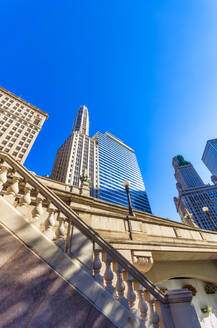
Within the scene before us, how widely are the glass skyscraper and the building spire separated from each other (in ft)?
44.2

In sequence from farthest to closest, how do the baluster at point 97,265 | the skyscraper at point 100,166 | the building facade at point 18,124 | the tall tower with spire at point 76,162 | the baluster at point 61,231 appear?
the skyscraper at point 100,166, the tall tower with spire at point 76,162, the building facade at point 18,124, the baluster at point 61,231, the baluster at point 97,265

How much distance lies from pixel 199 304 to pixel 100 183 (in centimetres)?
7914

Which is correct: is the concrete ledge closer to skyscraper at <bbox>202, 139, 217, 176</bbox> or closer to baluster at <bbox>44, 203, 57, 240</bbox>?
baluster at <bbox>44, 203, 57, 240</bbox>

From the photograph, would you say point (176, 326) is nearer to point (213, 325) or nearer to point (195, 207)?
point (213, 325)

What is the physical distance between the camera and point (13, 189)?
3021 mm

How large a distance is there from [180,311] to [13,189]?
406 cm

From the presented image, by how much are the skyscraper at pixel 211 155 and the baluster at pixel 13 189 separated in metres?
186

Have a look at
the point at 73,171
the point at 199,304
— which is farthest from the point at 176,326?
the point at 73,171

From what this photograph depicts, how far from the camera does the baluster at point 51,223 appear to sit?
2734 mm

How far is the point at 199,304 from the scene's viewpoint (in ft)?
23.4

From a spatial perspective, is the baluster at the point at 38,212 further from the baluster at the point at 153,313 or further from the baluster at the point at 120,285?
the baluster at the point at 153,313

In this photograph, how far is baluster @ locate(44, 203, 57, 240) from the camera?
273 cm

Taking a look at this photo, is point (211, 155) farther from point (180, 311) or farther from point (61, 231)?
point (61, 231)

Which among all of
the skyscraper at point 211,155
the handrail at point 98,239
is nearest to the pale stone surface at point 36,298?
the handrail at point 98,239
